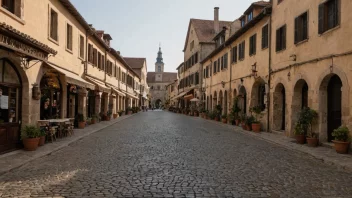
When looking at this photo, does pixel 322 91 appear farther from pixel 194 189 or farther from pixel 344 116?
pixel 194 189

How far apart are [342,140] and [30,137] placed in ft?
34.8

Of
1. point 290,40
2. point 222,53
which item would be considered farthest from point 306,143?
point 222,53

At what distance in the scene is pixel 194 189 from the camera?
5.69 meters

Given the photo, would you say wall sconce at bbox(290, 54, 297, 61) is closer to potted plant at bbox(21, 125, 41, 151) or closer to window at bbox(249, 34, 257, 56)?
window at bbox(249, 34, 257, 56)

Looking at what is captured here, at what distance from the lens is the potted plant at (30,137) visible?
10.0 m

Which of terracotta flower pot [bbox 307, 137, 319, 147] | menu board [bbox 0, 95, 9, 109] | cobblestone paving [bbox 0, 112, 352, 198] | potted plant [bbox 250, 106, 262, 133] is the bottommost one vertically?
cobblestone paving [bbox 0, 112, 352, 198]

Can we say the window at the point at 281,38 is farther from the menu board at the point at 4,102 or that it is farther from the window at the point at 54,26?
the menu board at the point at 4,102

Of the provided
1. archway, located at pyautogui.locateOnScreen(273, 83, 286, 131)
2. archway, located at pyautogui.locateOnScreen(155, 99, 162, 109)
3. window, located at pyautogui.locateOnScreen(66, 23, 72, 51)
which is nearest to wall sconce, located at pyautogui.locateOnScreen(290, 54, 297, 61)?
archway, located at pyautogui.locateOnScreen(273, 83, 286, 131)

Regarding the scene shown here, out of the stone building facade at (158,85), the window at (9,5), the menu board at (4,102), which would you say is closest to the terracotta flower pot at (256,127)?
the menu board at (4,102)

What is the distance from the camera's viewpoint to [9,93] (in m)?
10.0

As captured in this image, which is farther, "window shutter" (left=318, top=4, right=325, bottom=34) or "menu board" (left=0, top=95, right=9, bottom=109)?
"window shutter" (left=318, top=4, right=325, bottom=34)

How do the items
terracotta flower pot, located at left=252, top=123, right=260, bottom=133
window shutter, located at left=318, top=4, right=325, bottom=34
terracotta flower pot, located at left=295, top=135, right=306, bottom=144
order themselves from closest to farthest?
1. window shutter, located at left=318, top=4, right=325, bottom=34
2. terracotta flower pot, located at left=295, top=135, right=306, bottom=144
3. terracotta flower pot, located at left=252, top=123, right=260, bottom=133

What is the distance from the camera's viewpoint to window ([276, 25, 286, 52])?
624 inches

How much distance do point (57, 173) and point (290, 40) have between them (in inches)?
497
